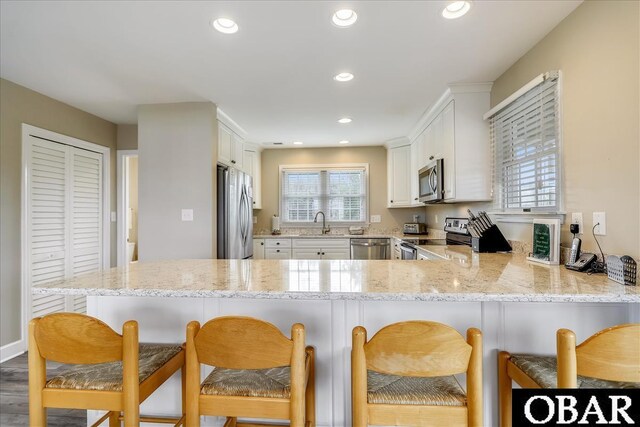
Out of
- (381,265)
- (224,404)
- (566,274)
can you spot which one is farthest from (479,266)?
(224,404)

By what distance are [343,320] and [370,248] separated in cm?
324

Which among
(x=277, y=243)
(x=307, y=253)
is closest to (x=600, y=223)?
(x=307, y=253)

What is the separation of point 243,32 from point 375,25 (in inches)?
32.9

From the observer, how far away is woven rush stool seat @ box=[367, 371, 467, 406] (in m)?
1.00

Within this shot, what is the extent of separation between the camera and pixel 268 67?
2.43m

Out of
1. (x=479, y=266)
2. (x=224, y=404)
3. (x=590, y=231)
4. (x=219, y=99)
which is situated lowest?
(x=224, y=404)

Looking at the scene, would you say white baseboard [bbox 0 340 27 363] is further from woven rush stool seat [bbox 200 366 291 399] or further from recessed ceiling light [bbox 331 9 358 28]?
recessed ceiling light [bbox 331 9 358 28]

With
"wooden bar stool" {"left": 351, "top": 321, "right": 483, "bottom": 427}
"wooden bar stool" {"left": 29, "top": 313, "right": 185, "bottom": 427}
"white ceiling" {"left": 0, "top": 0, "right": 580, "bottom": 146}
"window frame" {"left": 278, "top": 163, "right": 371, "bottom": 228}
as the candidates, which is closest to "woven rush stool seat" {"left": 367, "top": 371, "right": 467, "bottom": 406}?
"wooden bar stool" {"left": 351, "top": 321, "right": 483, "bottom": 427}

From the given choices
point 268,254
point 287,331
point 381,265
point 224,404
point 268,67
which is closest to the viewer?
point 224,404

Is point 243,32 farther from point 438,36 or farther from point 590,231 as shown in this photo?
point 590,231

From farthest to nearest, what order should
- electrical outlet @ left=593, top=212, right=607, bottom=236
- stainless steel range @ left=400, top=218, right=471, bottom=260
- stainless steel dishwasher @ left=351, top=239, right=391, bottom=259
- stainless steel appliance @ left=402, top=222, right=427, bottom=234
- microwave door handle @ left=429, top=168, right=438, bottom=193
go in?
stainless steel appliance @ left=402, top=222, right=427, bottom=234 < stainless steel dishwasher @ left=351, top=239, right=391, bottom=259 < microwave door handle @ left=429, top=168, right=438, bottom=193 < stainless steel range @ left=400, top=218, right=471, bottom=260 < electrical outlet @ left=593, top=212, right=607, bottom=236

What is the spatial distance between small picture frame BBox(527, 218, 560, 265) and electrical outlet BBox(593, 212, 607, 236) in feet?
0.54

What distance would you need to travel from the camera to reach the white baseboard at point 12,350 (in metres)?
2.62

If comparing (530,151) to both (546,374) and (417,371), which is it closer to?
(546,374)
